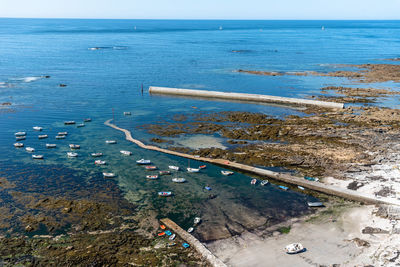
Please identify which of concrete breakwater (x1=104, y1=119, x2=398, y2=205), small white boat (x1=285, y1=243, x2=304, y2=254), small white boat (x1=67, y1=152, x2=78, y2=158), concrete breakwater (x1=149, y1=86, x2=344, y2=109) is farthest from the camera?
concrete breakwater (x1=149, y1=86, x2=344, y2=109)

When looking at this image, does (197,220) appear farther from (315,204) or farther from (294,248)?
(315,204)

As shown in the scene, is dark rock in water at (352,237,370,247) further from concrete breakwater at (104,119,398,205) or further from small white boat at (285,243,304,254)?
concrete breakwater at (104,119,398,205)

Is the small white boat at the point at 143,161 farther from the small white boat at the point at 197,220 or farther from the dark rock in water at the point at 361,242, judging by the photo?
the dark rock in water at the point at 361,242

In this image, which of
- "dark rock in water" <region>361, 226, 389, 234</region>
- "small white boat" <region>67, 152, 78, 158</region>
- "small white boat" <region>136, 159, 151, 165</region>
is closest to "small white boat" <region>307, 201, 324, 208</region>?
"dark rock in water" <region>361, 226, 389, 234</region>

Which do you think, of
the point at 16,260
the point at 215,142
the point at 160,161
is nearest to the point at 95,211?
the point at 16,260

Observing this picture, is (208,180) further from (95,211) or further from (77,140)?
(77,140)
